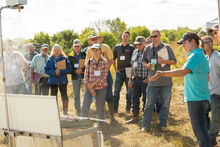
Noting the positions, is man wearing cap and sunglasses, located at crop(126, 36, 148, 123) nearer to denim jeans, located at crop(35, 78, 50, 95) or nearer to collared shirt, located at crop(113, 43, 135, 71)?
collared shirt, located at crop(113, 43, 135, 71)

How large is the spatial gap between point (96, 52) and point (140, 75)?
1.23 metres

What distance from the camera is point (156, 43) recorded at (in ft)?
13.8

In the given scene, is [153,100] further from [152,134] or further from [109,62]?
[109,62]

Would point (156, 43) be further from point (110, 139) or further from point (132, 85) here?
point (110, 139)

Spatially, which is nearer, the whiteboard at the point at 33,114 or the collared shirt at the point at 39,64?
the whiteboard at the point at 33,114

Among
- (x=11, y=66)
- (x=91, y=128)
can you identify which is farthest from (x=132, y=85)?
(x=91, y=128)

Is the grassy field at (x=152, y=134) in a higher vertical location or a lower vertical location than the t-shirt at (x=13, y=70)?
lower

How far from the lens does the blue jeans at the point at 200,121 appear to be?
2.69 m

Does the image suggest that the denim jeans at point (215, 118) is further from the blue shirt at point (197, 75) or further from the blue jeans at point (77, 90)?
the blue jeans at point (77, 90)

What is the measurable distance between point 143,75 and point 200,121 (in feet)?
7.83

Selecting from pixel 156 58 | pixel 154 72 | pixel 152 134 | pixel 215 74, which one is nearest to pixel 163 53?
pixel 156 58

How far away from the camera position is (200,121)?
271cm

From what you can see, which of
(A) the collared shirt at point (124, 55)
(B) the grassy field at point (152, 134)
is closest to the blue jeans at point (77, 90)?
(B) the grassy field at point (152, 134)

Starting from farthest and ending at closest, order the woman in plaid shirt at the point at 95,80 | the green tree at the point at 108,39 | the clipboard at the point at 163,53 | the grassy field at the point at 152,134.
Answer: the green tree at the point at 108,39, the woman in plaid shirt at the point at 95,80, the clipboard at the point at 163,53, the grassy field at the point at 152,134
